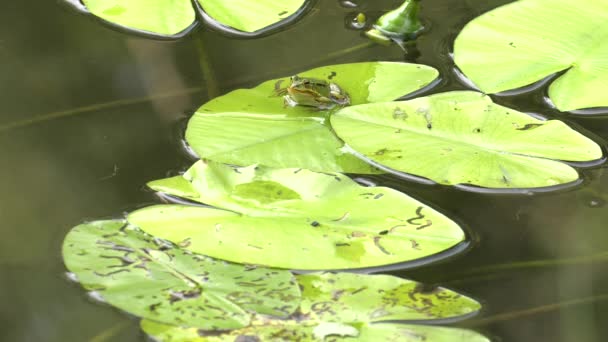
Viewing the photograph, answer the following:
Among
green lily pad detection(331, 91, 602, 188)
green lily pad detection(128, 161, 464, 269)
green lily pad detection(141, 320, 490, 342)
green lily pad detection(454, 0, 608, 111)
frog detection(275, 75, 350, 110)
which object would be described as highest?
green lily pad detection(454, 0, 608, 111)

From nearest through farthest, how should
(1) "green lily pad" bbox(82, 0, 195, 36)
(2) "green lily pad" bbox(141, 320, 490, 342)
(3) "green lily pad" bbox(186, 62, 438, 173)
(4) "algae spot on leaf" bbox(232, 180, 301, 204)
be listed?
(2) "green lily pad" bbox(141, 320, 490, 342) < (4) "algae spot on leaf" bbox(232, 180, 301, 204) < (3) "green lily pad" bbox(186, 62, 438, 173) < (1) "green lily pad" bbox(82, 0, 195, 36)

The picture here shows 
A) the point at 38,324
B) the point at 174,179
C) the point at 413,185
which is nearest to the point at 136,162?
the point at 174,179

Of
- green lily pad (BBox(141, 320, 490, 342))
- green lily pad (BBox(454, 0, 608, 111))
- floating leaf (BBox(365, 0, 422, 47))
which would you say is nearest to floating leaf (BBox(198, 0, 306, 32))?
floating leaf (BBox(365, 0, 422, 47))

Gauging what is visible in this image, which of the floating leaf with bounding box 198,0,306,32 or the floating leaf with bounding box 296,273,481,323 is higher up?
the floating leaf with bounding box 198,0,306,32

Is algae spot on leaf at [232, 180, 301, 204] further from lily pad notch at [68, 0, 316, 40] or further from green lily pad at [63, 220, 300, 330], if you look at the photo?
lily pad notch at [68, 0, 316, 40]

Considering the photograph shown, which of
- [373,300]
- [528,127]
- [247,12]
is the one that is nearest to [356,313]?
[373,300]

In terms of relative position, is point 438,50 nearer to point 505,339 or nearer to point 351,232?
point 351,232

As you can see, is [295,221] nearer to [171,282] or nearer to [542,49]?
[171,282]
